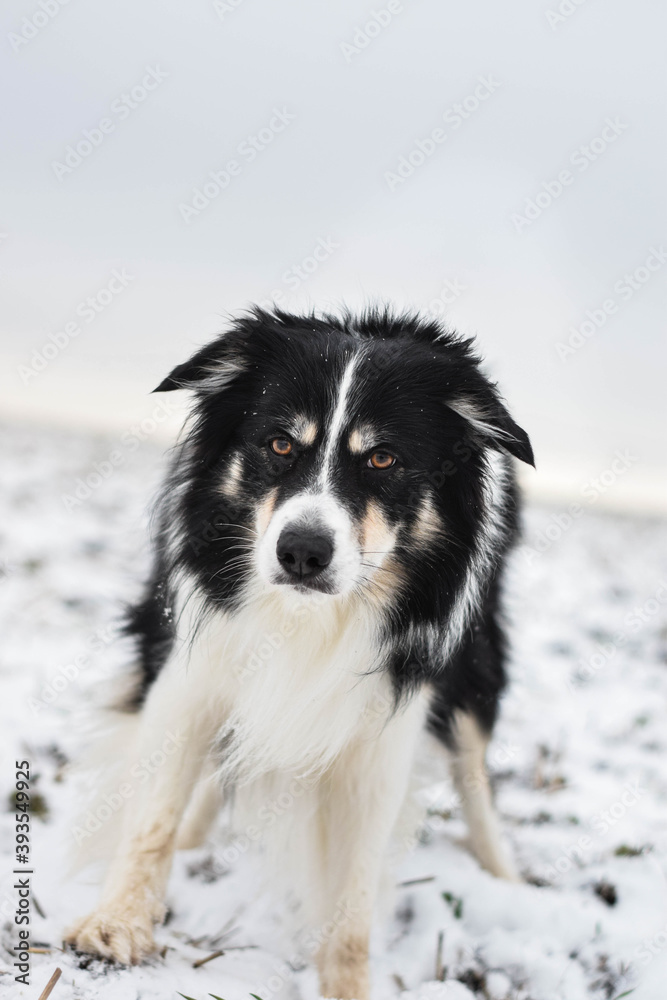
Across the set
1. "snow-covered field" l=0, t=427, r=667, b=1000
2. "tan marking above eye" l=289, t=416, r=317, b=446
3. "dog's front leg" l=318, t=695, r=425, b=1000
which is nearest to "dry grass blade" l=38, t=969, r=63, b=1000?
"snow-covered field" l=0, t=427, r=667, b=1000

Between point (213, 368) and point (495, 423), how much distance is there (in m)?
1.13

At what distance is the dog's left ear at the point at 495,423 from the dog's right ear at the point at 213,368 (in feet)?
2.88

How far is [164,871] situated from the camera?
2.80 metres

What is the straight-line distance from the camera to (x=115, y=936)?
2.53 m

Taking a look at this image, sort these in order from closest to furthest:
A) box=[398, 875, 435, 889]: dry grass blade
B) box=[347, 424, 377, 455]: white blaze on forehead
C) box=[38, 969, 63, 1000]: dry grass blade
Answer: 1. box=[38, 969, 63, 1000]: dry grass blade
2. box=[347, 424, 377, 455]: white blaze on forehead
3. box=[398, 875, 435, 889]: dry grass blade

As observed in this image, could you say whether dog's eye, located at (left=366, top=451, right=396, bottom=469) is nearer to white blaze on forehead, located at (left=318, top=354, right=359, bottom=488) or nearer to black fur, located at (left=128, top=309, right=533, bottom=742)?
black fur, located at (left=128, top=309, right=533, bottom=742)

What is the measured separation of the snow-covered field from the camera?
2.71m

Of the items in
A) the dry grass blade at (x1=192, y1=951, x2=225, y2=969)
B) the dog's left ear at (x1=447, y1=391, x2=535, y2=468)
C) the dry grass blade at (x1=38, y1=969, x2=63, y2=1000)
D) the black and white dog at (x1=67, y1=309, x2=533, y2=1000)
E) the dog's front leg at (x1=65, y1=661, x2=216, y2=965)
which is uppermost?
the dog's left ear at (x1=447, y1=391, x2=535, y2=468)

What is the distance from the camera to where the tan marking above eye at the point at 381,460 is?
274cm

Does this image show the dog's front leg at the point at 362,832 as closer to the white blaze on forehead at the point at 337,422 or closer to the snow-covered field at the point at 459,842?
the snow-covered field at the point at 459,842

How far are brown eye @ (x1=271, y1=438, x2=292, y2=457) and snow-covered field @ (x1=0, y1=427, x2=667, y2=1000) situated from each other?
1408mm

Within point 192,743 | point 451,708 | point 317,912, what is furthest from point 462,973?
point 192,743

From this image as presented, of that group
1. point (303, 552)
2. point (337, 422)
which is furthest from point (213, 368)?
point (303, 552)

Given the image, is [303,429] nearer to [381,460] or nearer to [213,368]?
[381,460]
